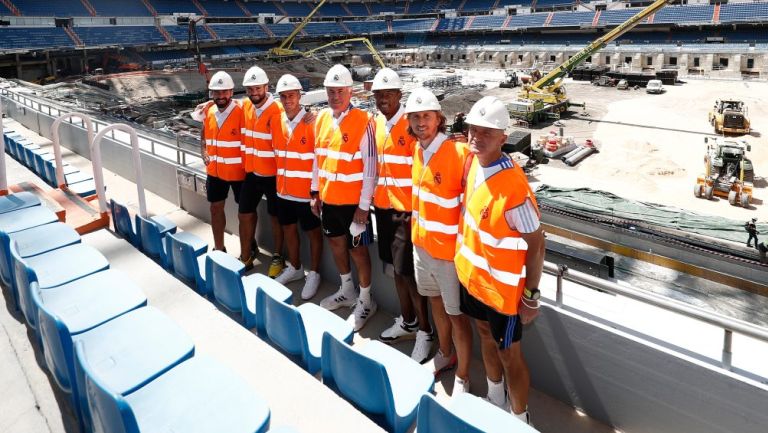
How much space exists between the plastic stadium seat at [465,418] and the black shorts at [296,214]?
8.18ft

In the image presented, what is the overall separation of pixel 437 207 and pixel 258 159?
2188 mm

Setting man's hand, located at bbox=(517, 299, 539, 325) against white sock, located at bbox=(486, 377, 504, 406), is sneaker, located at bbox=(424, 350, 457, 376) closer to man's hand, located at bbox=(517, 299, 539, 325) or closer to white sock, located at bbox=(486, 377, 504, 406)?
white sock, located at bbox=(486, 377, 504, 406)

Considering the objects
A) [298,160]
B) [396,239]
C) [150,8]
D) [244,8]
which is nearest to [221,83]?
[298,160]

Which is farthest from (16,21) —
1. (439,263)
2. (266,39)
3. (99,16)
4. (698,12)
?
(698,12)

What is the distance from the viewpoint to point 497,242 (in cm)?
242

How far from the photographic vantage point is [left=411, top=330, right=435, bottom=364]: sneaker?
11.2 ft

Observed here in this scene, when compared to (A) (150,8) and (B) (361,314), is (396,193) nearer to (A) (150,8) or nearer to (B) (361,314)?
(B) (361,314)

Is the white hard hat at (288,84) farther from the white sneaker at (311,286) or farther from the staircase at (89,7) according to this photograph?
the staircase at (89,7)

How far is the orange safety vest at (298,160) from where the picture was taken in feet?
13.5

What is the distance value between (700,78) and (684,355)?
3920 centimetres

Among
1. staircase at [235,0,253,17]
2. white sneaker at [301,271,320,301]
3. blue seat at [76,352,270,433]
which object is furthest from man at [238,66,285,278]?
staircase at [235,0,253,17]

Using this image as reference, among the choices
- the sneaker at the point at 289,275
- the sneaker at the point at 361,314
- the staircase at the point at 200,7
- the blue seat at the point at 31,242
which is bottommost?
the sneaker at the point at 361,314

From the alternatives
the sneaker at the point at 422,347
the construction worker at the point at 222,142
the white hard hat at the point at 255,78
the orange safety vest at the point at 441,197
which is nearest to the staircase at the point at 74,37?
the construction worker at the point at 222,142

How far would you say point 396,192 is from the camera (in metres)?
3.34
